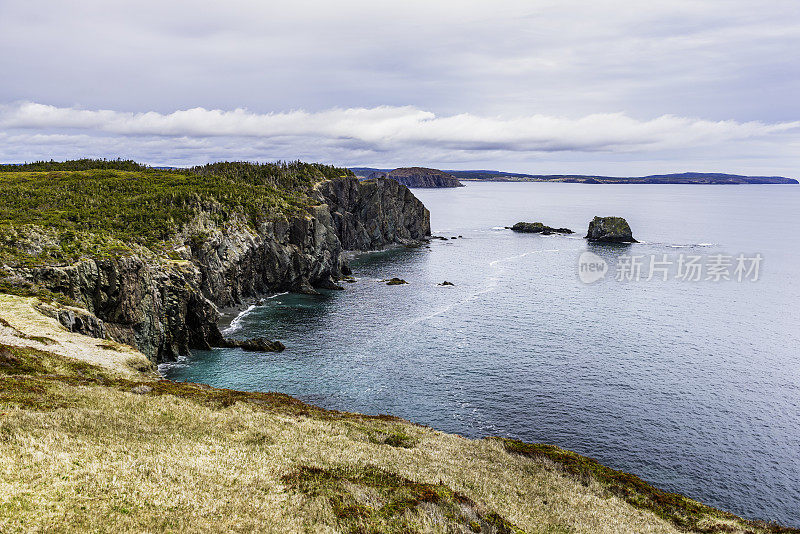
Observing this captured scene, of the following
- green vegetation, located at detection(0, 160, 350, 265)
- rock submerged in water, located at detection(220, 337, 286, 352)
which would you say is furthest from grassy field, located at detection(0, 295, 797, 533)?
rock submerged in water, located at detection(220, 337, 286, 352)

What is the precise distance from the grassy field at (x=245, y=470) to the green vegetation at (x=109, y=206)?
2456cm

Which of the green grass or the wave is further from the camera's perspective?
the wave

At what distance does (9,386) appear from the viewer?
32031 mm

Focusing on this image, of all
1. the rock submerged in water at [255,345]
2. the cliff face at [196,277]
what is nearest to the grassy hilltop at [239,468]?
the cliff face at [196,277]

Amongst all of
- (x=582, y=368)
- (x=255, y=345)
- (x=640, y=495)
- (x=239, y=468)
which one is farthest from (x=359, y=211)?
(x=239, y=468)

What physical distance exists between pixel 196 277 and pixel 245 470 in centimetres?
6400

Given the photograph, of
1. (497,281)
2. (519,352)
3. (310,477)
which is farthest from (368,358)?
(497,281)

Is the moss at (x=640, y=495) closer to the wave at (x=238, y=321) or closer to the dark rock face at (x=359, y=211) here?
the wave at (x=238, y=321)

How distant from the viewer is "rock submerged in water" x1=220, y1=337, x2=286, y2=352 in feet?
Answer: 250

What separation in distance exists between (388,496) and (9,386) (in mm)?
26177

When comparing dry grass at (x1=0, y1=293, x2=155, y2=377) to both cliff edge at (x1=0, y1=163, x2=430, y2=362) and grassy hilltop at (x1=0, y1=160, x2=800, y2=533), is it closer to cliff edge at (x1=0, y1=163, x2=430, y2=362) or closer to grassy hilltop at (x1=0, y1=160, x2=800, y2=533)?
grassy hilltop at (x1=0, y1=160, x2=800, y2=533)

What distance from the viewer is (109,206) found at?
314ft

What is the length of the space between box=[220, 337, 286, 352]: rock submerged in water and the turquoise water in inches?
71.4

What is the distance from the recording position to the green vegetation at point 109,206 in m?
67.5
